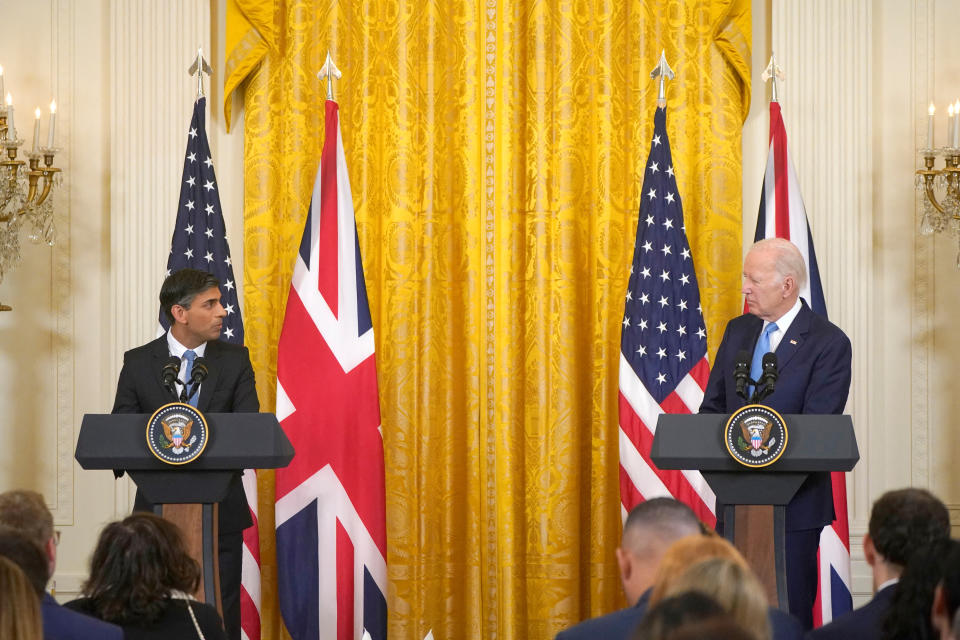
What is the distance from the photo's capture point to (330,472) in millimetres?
5492

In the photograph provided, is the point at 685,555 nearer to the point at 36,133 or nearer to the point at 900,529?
the point at 900,529

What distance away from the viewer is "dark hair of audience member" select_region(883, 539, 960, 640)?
233 cm

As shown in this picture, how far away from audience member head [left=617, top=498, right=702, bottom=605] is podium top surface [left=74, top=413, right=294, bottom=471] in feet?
5.19

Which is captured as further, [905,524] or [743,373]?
[743,373]

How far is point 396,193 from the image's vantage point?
6.14 meters

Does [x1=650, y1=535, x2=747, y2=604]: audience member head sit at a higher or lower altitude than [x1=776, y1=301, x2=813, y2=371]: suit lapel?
lower

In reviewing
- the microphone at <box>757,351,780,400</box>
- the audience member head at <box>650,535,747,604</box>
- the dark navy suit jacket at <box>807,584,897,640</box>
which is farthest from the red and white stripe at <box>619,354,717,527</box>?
the audience member head at <box>650,535,747,604</box>

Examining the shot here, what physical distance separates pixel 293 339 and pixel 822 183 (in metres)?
2.71

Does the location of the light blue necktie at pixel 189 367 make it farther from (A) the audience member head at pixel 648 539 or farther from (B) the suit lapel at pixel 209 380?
(A) the audience member head at pixel 648 539

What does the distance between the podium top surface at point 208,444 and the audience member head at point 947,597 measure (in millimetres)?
2328

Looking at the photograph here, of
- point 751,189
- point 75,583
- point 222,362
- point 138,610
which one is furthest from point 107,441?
point 751,189

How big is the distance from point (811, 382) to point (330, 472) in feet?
7.42

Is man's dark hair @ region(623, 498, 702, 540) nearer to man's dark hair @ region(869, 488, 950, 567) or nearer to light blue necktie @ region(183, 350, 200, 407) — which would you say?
man's dark hair @ region(869, 488, 950, 567)

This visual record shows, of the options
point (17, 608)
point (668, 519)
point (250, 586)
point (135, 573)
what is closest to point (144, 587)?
point (135, 573)
